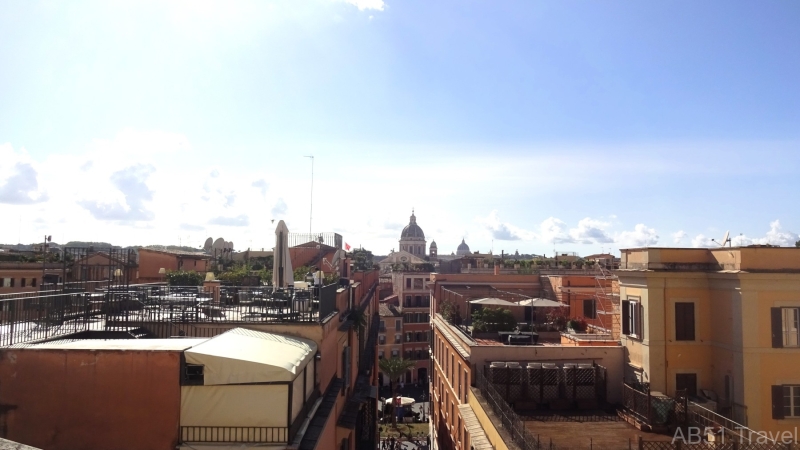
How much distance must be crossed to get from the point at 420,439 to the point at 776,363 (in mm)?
27998

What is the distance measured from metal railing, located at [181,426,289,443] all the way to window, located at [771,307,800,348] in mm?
16169

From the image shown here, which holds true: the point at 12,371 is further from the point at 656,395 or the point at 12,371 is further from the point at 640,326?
the point at 640,326


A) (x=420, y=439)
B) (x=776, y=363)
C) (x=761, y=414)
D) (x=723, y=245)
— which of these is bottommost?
(x=420, y=439)

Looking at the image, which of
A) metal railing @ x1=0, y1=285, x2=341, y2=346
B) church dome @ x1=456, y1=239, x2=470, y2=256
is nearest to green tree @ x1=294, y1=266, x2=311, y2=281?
metal railing @ x1=0, y1=285, x2=341, y2=346

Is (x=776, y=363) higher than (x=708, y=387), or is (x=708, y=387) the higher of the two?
(x=776, y=363)

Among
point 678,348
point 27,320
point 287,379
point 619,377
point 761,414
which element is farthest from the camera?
point 619,377

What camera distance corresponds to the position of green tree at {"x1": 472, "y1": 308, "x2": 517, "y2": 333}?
25.9 m

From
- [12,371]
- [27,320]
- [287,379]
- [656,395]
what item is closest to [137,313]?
[27,320]

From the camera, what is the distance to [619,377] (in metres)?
20.2

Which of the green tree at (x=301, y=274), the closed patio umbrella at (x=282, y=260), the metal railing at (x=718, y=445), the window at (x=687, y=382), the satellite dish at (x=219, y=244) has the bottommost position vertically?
the metal railing at (x=718, y=445)

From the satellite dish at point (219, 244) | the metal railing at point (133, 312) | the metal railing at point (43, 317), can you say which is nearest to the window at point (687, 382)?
the metal railing at point (133, 312)

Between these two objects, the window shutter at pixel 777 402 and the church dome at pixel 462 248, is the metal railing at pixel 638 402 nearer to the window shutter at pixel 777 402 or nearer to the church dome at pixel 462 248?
the window shutter at pixel 777 402

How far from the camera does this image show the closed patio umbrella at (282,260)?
16.9 meters

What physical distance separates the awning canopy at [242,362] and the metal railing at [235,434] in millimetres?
902
